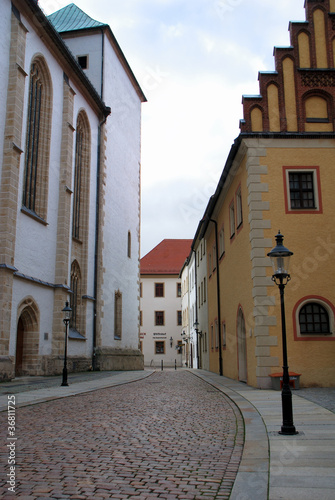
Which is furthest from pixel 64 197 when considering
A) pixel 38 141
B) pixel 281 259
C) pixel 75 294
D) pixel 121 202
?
pixel 281 259

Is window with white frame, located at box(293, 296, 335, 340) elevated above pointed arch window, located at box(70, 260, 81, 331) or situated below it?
below

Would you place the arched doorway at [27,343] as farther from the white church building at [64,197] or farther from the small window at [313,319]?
the small window at [313,319]

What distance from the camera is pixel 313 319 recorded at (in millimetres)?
14805

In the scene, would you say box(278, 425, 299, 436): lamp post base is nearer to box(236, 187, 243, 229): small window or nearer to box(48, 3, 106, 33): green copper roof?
box(236, 187, 243, 229): small window

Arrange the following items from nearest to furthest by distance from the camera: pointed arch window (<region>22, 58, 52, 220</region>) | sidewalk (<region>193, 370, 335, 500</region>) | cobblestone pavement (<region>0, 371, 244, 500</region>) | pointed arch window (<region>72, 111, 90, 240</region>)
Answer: sidewalk (<region>193, 370, 335, 500</region>)
cobblestone pavement (<region>0, 371, 244, 500</region>)
pointed arch window (<region>22, 58, 52, 220</region>)
pointed arch window (<region>72, 111, 90, 240</region>)

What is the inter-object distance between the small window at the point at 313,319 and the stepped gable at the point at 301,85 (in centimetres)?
549

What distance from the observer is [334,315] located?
14609mm

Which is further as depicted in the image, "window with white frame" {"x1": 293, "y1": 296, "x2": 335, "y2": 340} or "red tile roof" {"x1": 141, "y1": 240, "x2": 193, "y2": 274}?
"red tile roof" {"x1": 141, "y1": 240, "x2": 193, "y2": 274}

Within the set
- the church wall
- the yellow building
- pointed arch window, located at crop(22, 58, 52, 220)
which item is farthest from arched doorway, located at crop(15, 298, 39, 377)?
the church wall

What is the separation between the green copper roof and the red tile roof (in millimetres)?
32372

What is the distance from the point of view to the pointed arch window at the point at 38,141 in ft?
70.0

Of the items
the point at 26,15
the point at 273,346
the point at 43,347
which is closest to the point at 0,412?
the point at 273,346

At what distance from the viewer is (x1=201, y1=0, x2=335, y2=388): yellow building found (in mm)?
14469

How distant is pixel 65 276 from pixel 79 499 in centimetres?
1880
